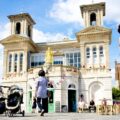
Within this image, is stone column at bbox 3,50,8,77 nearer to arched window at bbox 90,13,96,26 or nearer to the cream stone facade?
the cream stone facade

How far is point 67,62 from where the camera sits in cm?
4000

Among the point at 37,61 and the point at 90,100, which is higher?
the point at 37,61

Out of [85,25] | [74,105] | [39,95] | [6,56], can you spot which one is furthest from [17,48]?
[39,95]

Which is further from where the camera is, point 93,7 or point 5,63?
point 5,63

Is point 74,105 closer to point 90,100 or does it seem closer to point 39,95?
point 90,100

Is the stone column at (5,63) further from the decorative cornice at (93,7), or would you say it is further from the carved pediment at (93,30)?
the decorative cornice at (93,7)

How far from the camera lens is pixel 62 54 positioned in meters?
40.5

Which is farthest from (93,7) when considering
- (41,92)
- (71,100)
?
(41,92)

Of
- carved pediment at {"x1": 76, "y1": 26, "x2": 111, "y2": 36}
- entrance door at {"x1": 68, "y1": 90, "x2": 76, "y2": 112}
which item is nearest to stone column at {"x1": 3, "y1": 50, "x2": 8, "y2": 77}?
carved pediment at {"x1": 76, "y1": 26, "x2": 111, "y2": 36}

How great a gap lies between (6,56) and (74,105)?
13.9 m

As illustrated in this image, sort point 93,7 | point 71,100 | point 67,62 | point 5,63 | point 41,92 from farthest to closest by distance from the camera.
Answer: point 5,63, point 93,7, point 67,62, point 71,100, point 41,92

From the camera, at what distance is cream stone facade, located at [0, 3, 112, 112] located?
32.9 meters

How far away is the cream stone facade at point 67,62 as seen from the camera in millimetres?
32906

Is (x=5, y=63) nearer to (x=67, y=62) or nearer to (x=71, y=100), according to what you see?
(x=67, y=62)
